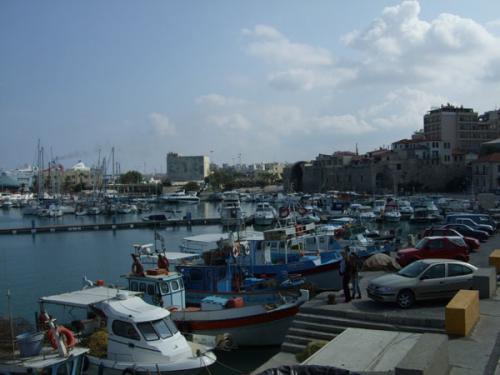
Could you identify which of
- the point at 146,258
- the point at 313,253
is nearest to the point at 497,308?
the point at 313,253

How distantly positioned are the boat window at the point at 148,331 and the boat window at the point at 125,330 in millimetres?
171

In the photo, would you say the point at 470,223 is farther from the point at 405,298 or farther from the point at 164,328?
the point at 164,328

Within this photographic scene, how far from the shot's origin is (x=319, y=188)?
393ft

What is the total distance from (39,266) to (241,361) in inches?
1130

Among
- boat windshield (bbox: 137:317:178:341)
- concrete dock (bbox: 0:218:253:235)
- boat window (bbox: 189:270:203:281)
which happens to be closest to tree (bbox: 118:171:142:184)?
concrete dock (bbox: 0:218:253:235)

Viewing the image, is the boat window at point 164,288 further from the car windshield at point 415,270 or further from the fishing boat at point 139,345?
the car windshield at point 415,270

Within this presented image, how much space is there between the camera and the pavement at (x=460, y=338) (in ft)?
32.2

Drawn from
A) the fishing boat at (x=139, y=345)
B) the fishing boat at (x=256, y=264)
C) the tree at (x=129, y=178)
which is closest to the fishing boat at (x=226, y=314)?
the fishing boat at (x=256, y=264)

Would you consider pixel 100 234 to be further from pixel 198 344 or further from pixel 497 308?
pixel 497 308

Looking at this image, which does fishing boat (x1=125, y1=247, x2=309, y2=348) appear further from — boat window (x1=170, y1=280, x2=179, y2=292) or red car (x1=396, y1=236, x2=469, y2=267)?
red car (x1=396, y1=236, x2=469, y2=267)

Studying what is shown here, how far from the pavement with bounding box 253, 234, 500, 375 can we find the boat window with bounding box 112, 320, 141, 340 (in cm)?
372

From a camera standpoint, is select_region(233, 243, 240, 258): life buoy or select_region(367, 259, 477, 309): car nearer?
select_region(367, 259, 477, 309): car

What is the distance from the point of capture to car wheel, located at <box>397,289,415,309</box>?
13.9m

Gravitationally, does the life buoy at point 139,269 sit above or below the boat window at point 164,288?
above
